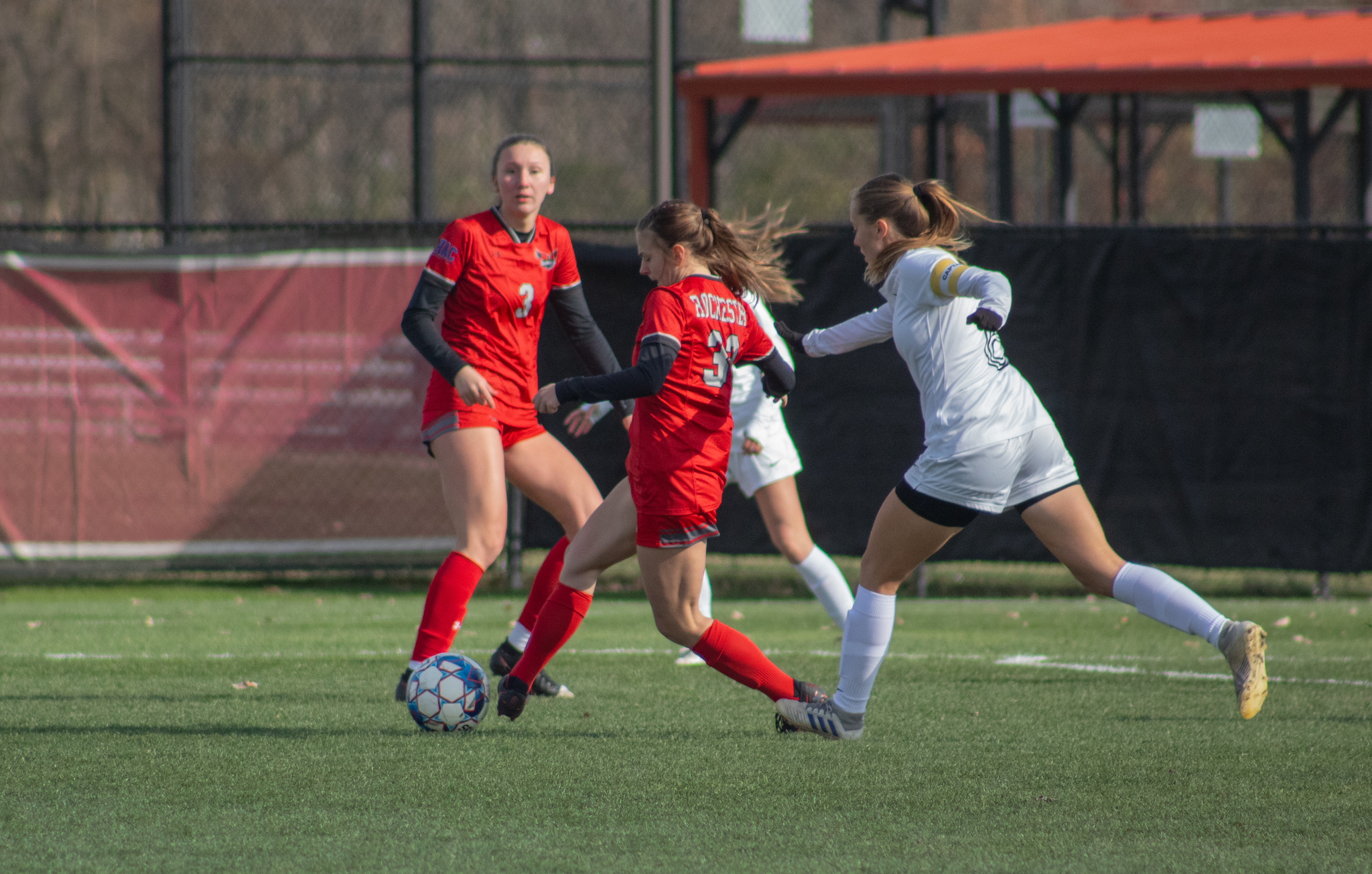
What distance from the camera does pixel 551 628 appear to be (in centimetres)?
550

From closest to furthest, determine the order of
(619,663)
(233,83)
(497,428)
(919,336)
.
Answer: (919,336) → (497,428) → (619,663) → (233,83)

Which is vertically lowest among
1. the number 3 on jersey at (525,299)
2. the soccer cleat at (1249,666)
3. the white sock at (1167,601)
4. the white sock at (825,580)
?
the white sock at (825,580)

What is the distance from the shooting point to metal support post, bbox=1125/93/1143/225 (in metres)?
16.7

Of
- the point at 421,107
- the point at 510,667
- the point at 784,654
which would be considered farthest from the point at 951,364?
the point at 421,107

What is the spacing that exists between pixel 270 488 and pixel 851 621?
20.5 ft

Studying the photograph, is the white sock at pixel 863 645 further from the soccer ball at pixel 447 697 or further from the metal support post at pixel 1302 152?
the metal support post at pixel 1302 152

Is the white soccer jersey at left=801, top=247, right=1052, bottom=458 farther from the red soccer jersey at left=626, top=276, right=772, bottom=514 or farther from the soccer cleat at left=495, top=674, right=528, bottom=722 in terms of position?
the soccer cleat at left=495, top=674, right=528, bottom=722

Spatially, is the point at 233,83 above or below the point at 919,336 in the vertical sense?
above

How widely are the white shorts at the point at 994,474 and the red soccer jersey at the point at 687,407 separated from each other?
2.12 feet

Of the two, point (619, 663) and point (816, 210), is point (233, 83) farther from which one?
point (619, 663)

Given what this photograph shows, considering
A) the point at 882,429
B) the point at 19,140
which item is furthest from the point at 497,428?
the point at 19,140

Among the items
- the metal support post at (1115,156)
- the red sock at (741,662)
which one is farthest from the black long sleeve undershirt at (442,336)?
the metal support post at (1115,156)

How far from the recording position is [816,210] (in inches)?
1147

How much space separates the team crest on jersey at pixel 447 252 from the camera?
19.2 feet
